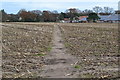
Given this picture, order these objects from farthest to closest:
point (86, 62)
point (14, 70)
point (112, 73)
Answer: point (86, 62)
point (14, 70)
point (112, 73)

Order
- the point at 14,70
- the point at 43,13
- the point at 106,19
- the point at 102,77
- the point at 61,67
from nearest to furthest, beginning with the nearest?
the point at 102,77
the point at 14,70
the point at 61,67
the point at 43,13
the point at 106,19

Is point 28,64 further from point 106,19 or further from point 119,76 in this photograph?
point 106,19

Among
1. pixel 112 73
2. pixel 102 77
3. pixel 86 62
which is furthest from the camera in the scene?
pixel 86 62

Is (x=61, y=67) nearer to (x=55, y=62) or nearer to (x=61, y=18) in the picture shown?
(x=55, y=62)

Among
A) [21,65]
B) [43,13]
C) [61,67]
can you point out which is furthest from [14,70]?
[43,13]

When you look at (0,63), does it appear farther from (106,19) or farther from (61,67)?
(106,19)

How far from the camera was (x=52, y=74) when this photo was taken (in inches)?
321

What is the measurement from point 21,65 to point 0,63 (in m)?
0.87

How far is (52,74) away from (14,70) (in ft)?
4.53

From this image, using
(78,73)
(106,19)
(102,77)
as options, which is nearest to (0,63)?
(78,73)

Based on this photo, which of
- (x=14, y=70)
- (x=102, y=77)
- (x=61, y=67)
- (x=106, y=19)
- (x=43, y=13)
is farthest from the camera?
(x=106, y=19)

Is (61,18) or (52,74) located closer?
(52,74)

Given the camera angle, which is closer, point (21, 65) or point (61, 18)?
point (21, 65)

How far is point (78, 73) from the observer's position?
26.8 feet
